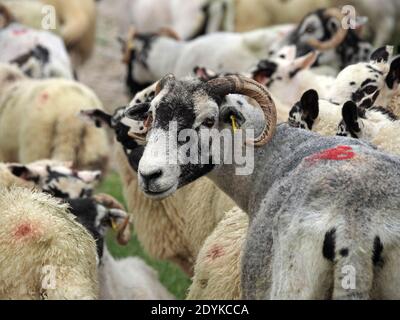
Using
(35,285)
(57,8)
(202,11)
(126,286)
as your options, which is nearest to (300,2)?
(202,11)

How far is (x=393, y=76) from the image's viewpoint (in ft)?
21.7

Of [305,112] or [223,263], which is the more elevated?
[305,112]

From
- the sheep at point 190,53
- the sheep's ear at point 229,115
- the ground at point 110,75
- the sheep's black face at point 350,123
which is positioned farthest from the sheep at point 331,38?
the sheep's ear at point 229,115

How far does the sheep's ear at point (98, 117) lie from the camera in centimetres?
836

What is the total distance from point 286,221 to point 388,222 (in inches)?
15.1

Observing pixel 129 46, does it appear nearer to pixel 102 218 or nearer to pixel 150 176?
pixel 102 218

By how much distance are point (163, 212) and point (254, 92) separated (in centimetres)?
291

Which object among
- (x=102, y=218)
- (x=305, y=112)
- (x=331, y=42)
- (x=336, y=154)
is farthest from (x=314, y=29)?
(x=336, y=154)

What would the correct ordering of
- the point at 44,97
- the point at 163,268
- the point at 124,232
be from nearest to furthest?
the point at 124,232, the point at 163,268, the point at 44,97

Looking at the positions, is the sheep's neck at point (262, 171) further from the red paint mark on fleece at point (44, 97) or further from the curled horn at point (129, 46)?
the curled horn at point (129, 46)

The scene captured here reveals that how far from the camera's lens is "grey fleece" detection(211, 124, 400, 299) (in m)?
4.24

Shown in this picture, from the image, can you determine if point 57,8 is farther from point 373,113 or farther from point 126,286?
point 373,113

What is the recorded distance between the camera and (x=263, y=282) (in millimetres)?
4656

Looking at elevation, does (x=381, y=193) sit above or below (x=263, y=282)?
above
